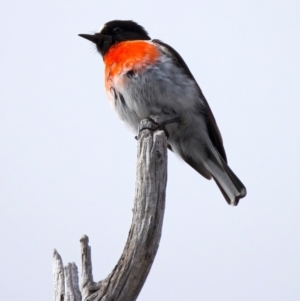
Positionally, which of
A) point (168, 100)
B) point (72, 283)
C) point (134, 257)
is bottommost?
point (72, 283)

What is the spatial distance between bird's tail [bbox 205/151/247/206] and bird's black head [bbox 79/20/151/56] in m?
1.51

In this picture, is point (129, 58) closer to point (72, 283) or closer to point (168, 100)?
point (168, 100)

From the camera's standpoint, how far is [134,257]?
13.9 feet

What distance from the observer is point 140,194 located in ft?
14.5

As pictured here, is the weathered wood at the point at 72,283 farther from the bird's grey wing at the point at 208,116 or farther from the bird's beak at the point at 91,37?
the bird's beak at the point at 91,37

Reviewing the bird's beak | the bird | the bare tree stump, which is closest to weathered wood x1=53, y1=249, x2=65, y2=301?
the bare tree stump

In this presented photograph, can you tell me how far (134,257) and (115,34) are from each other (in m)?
3.40

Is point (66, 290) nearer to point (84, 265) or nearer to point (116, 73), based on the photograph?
point (84, 265)

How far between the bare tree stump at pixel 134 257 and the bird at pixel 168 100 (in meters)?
1.30

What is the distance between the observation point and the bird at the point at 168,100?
20.1 ft

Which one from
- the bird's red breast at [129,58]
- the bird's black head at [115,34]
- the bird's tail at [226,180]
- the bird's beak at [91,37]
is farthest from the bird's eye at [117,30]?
the bird's tail at [226,180]

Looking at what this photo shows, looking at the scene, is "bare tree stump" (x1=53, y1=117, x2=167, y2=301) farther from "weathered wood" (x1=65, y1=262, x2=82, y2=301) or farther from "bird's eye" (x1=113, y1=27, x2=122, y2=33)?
"bird's eye" (x1=113, y1=27, x2=122, y2=33)

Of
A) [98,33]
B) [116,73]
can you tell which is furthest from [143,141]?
[98,33]

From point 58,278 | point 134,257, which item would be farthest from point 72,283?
point 134,257
